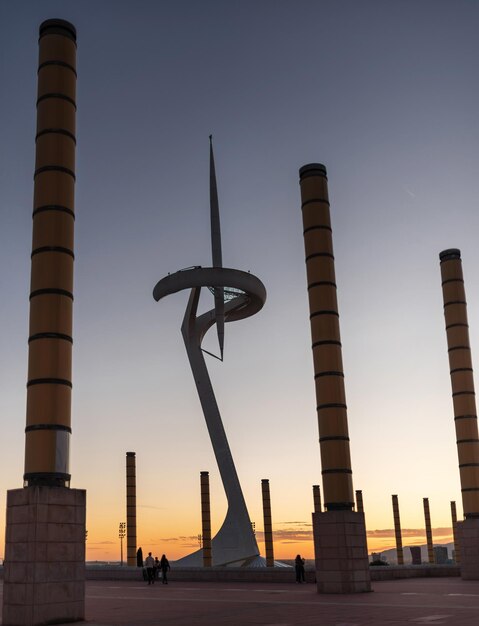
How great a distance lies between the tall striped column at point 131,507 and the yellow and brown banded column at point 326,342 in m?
30.6

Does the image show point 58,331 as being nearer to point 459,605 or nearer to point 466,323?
point 459,605

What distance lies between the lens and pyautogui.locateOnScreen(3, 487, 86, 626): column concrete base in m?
16.5

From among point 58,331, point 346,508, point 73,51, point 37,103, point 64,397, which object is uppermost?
point 73,51

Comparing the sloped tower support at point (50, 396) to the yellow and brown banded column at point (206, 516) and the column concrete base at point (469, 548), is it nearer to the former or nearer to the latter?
the column concrete base at point (469, 548)

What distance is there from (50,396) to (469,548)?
22600mm

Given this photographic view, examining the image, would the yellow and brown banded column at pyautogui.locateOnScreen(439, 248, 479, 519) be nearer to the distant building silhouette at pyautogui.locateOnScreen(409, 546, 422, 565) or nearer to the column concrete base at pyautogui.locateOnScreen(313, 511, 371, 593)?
the column concrete base at pyautogui.locateOnScreen(313, 511, 371, 593)

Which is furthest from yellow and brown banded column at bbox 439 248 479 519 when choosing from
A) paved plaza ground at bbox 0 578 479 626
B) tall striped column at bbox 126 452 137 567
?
tall striped column at bbox 126 452 137 567

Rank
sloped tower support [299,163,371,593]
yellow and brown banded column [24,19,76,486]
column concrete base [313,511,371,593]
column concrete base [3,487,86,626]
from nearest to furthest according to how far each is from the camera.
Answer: column concrete base [3,487,86,626] → yellow and brown banded column [24,19,76,486] → column concrete base [313,511,371,593] → sloped tower support [299,163,371,593]

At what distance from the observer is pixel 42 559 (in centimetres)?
1678

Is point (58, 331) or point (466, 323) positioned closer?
point (58, 331)

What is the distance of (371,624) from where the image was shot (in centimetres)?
1402

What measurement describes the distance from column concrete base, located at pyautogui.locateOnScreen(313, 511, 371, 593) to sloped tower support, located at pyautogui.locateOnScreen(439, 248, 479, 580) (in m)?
11.2

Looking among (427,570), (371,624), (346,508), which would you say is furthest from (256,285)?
(371,624)

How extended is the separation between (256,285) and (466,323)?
41.5 ft
